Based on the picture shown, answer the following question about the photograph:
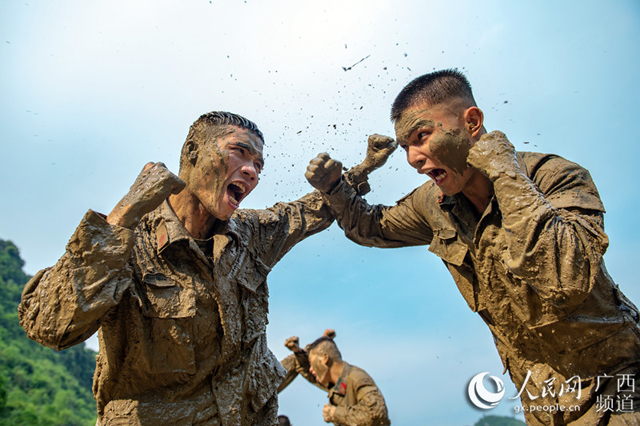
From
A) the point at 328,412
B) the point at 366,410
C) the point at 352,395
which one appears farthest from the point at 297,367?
the point at 366,410

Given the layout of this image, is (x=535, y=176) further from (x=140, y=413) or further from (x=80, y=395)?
(x=80, y=395)

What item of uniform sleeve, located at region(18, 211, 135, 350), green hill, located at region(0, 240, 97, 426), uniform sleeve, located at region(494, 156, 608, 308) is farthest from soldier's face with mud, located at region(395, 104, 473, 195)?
green hill, located at region(0, 240, 97, 426)

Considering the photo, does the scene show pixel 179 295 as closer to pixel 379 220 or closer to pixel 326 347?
pixel 379 220

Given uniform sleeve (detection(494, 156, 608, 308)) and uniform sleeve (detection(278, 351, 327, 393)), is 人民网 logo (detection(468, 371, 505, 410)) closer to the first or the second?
uniform sleeve (detection(494, 156, 608, 308))

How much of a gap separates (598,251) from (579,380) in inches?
33.2

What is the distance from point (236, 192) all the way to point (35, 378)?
23392 mm

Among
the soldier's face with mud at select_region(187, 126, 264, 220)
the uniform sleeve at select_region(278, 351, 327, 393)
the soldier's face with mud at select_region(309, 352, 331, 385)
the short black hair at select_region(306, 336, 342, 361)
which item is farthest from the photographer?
the uniform sleeve at select_region(278, 351, 327, 393)

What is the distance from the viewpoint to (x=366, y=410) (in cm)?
649

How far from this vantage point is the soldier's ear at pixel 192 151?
360 cm

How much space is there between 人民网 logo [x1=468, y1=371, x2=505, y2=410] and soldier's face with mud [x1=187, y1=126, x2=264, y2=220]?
2061 millimetres

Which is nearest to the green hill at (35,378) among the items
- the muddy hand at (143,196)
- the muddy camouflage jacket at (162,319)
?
the muddy camouflage jacket at (162,319)

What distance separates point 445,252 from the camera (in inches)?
136

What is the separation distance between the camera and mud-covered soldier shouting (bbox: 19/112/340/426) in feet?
8.81

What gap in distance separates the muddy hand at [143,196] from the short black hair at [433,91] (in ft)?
5.23
